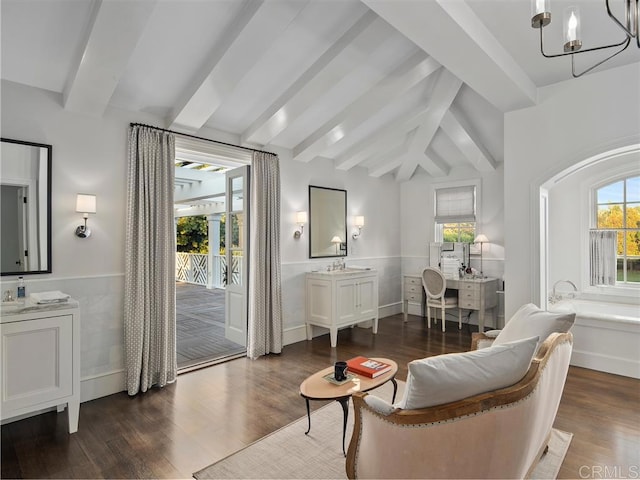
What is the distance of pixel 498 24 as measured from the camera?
8.78 ft

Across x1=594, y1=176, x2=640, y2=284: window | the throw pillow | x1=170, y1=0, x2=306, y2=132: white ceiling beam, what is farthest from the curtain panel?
x1=170, y1=0, x2=306, y2=132: white ceiling beam

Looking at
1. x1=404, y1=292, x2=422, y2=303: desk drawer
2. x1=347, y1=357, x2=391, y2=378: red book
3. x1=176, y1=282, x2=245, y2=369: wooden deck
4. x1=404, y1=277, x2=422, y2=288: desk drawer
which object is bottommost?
x1=176, y1=282, x2=245, y2=369: wooden deck

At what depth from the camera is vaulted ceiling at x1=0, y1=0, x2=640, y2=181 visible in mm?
2434

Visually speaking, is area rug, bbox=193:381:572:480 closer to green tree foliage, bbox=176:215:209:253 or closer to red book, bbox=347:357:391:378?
red book, bbox=347:357:391:378

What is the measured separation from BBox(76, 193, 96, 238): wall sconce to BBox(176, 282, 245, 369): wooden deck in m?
1.77

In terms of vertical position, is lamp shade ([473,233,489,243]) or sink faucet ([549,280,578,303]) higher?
lamp shade ([473,233,489,243])

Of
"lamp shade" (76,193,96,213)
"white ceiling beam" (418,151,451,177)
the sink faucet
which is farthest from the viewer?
"white ceiling beam" (418,151,451,177)

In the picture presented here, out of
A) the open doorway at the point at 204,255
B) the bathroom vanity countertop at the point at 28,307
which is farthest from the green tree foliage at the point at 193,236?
the bathroom vanity countertop at the point at 28,307

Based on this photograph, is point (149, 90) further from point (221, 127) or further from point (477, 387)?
point (477, 387)

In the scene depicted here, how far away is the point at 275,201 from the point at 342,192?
1586mm

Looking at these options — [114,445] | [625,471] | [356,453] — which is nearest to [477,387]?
[356,453]

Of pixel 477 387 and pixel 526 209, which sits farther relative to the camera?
pixel 526 209

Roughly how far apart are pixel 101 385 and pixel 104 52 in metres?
2.81

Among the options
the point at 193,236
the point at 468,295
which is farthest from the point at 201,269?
the point at 468,295
